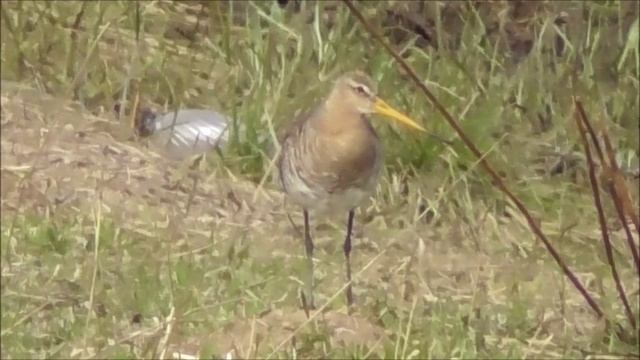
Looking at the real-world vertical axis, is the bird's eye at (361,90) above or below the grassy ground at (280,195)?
above

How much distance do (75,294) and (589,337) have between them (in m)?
1.18

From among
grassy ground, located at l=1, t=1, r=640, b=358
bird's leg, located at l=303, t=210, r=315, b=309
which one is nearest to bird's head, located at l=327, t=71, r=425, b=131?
bird's leg, located at l=303, t=210, r=315, b=309

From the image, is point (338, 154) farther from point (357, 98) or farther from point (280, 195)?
point (280, 195)

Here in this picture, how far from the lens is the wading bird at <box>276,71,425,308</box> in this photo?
389 cm

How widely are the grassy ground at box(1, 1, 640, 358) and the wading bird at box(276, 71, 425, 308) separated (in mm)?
237

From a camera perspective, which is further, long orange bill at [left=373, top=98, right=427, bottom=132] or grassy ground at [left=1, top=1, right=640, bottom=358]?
long orange bill at [left=373, top=98, right=427, bottom=132]

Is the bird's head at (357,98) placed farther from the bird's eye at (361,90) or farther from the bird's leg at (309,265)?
the bird's leg at (309,265)

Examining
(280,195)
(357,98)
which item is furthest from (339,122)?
(280,195)

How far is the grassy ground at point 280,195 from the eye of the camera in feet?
12.2

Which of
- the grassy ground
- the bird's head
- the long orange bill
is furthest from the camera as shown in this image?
the bird's head

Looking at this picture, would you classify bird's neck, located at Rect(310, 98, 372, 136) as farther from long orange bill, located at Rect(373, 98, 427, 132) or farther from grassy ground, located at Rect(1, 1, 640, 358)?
grassy ground, located at Rect(1, 1, 640, 358)

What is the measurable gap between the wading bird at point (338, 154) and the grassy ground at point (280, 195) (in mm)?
237

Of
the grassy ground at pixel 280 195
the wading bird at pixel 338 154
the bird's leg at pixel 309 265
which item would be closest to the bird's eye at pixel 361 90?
the wading bird at pixel 338 154

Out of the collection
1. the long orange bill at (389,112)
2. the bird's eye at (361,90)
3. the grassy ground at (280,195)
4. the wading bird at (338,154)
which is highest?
the bird's eye at (361,90)
